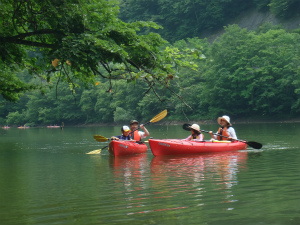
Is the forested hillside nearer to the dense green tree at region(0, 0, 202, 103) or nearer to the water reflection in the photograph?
the water reflection

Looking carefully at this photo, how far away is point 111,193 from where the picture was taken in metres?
8.34

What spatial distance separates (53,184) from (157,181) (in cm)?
225

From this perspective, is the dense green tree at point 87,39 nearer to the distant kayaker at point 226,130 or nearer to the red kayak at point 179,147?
the red kayak at point 179,147

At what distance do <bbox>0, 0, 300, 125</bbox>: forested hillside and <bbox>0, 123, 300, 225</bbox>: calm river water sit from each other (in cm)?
1493

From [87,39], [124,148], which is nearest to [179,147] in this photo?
[124,148]

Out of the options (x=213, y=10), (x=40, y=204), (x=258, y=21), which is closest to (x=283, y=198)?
(x=40, y=204)

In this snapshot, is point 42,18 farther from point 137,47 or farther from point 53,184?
point 53,184

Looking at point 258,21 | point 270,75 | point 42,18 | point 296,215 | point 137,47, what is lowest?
point 296,215

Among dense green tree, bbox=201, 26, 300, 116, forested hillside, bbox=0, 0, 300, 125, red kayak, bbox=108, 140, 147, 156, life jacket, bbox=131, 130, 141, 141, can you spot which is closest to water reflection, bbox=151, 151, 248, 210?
red kayak, bbox=108, 140, 147, 156

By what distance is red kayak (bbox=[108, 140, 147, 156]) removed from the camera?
55.0ft

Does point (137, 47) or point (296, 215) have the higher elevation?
point (137, 47)

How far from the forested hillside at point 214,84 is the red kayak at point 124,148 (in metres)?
10.7

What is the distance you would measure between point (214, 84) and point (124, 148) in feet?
125

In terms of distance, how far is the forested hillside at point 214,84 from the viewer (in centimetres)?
4762
